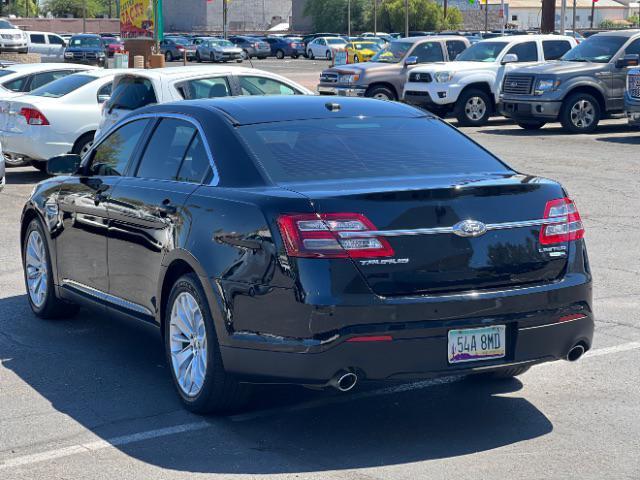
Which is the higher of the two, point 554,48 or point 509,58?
point 554,48

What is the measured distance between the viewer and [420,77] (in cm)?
2552

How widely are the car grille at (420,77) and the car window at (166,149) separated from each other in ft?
60.9

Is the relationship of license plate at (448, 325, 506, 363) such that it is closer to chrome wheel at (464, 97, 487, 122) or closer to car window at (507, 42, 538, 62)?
chrome wheel at (464, 97, 487, 122)

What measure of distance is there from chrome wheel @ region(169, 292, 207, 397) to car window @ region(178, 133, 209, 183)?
0.69 m

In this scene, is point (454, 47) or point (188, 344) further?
point (454, 47)

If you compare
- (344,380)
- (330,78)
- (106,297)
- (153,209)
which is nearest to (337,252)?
(344,380)

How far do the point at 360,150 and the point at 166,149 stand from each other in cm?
128

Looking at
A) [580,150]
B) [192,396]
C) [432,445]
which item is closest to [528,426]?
[432,445]

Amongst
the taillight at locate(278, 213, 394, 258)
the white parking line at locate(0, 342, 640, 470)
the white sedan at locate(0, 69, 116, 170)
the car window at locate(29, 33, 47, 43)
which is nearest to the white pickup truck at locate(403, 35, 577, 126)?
the white sedan at locate(0, 69, 116, 170)

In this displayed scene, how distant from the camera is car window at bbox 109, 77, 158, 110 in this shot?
48.8ft

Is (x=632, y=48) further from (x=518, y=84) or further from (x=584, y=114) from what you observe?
(x=518, y=84)

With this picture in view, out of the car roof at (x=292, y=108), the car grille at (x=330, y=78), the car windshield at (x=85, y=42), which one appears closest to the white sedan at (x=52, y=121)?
the car roof at (x=292, y=108)

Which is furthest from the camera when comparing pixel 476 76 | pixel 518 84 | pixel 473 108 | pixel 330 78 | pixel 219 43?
pixel 219 43

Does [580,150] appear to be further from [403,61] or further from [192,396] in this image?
[192,396]
